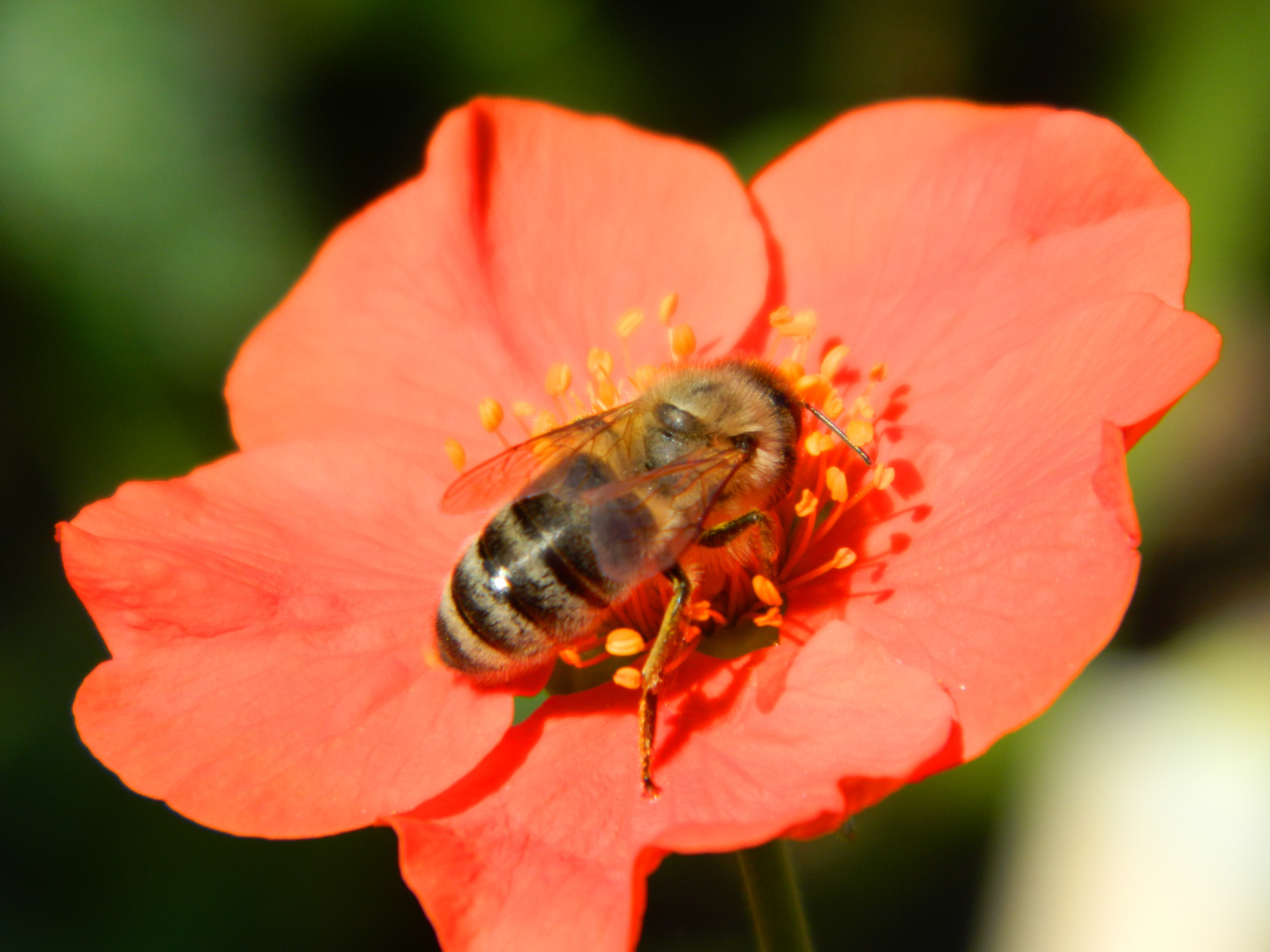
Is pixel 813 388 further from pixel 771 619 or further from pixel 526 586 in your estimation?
pixel 526 586

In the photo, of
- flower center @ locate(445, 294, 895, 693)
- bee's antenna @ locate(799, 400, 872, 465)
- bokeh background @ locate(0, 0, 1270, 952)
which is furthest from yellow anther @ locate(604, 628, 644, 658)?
bokeh background @ locate(0, 0, 1270, 952)

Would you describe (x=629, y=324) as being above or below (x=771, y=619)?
above

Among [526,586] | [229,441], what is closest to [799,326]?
[526,586]

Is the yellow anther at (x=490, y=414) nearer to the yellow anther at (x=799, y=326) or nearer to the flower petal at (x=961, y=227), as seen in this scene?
the yellow anther at (x=799, y=326)

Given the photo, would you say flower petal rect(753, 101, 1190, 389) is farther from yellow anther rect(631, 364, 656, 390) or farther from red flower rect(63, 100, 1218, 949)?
yellow anther rect(631, 364, 656, 390)

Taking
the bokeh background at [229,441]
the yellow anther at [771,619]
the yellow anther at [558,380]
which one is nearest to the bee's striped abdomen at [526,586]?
the yellow anther at [771,619]

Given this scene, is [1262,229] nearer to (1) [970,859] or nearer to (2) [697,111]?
(2) [697,111]

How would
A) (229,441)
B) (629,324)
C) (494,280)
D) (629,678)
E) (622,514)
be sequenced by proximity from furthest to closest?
(229,441)
(494,280)
(629,324)
(629,678)
(622,514)
